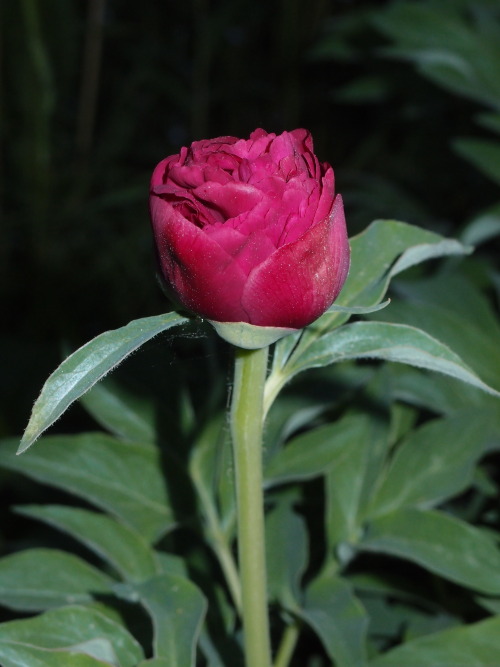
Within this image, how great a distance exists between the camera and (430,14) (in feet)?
3.90

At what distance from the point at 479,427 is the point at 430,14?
2.36 ft

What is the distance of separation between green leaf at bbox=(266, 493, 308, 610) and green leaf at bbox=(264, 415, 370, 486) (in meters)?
0.04

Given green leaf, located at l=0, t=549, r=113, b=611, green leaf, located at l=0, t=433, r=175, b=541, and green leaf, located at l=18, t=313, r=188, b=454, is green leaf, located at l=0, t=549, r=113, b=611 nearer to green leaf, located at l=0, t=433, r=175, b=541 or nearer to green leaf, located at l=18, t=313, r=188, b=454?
green leaf, located at l=0, t=433, r=175, b=541

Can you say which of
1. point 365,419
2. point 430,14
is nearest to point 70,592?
point 365,419

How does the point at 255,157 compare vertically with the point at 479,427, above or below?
above

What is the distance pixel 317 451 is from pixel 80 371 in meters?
0.30

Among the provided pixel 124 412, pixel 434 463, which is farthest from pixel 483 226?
pixel 124 412

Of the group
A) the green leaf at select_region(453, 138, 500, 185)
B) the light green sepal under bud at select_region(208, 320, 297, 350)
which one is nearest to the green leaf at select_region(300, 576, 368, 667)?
the light green sepal under bud at select_region(208, 320, 297, 350)

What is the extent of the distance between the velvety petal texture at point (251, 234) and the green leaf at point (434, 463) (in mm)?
309

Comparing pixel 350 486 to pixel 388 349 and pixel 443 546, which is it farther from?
pixel 388 349

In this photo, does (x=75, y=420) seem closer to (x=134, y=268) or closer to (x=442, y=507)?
(x=442, y=507)

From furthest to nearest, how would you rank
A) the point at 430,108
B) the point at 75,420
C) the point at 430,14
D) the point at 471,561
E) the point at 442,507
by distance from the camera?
the point at 430,108 < the point at 430,14 < the point at 75,420 < the point at 442,507 < the point at 471,561

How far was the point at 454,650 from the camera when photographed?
0.56 m

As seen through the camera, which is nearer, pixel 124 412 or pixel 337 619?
pixel 337 619
